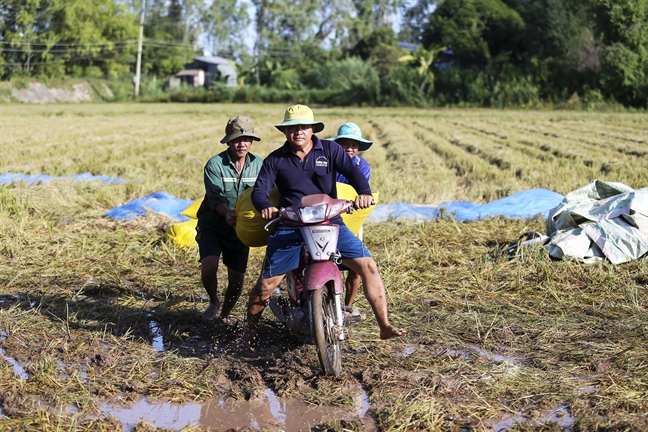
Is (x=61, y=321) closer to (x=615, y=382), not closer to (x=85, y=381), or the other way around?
(x=85, y=381)

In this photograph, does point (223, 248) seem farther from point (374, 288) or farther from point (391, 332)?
point (391, 332)

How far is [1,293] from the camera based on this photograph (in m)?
6.17

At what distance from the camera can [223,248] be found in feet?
18.1

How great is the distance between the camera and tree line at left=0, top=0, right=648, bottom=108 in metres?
40.0

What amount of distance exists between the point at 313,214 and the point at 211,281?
1594 mm

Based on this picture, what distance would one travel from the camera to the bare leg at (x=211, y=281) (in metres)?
5.43

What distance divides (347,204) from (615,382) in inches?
67.4

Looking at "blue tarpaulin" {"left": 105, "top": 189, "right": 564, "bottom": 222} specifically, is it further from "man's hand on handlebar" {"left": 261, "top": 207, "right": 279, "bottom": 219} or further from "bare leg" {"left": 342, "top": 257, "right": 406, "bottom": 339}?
"man's hand on handlebar" {"left": 261, "top": 207, "right": 279, "bottom": 219}

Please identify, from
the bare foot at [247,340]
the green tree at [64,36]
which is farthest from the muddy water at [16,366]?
the green tree at [64,36]

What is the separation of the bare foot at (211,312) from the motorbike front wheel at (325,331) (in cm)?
146

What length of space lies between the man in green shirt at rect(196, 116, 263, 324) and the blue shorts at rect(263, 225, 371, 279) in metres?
0.68

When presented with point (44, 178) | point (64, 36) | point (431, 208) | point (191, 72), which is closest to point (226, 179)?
point (431, 208)

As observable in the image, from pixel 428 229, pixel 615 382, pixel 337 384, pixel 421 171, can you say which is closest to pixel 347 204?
pixel 337 384

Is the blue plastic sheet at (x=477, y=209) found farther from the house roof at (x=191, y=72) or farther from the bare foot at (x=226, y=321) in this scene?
the house roof at (x=191, y=72)
